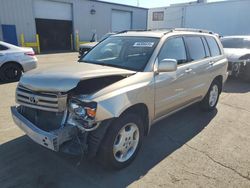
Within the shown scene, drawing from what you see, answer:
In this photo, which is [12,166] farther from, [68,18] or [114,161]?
[68,18]

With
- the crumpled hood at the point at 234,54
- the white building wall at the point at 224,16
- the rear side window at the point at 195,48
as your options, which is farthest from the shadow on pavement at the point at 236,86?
the white building wall at the point at 224,16

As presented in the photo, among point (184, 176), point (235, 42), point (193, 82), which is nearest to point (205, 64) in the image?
point (193, 82)

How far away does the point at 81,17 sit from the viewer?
72.9ft

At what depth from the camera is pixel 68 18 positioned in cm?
2161

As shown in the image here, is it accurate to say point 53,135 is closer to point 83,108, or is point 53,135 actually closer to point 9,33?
point 83,108

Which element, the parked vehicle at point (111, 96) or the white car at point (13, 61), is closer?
the parked vehicle at point (111, 96)

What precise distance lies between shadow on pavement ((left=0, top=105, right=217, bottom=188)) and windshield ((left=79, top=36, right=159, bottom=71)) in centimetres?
135

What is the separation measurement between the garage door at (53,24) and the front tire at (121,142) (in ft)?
62.7

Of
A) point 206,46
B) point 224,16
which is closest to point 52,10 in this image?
point 224,16

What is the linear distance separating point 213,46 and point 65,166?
160 inches

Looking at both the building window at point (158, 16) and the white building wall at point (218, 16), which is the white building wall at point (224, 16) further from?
the building window at point (158, 16)

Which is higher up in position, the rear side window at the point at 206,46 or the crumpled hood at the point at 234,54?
the rear side window at the point at 206,46

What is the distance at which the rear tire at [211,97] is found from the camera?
517cm

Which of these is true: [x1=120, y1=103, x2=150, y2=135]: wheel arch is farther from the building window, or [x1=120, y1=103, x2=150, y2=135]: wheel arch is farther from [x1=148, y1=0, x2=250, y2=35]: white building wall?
the building window
